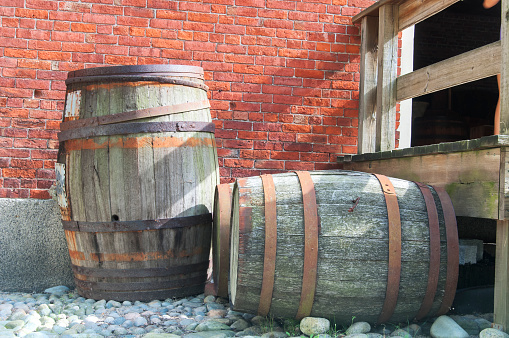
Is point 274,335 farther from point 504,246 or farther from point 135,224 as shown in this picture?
point 504,246

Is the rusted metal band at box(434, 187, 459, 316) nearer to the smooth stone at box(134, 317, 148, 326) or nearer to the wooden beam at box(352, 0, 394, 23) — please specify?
the smooth stone at box(134, 317, 148, 326)

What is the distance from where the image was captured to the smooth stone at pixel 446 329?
238cm

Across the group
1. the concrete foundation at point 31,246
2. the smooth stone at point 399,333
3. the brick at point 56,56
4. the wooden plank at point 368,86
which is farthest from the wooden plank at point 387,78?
the concrete foundation at point 31,246

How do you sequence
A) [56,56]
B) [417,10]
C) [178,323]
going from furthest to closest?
[56,56]
[417,10]
[178,323]

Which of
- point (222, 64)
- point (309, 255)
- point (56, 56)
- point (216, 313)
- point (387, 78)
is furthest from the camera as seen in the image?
point (222, 64)

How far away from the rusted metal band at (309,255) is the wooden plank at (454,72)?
1217 mm

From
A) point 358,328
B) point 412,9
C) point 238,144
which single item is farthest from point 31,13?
point 358,328

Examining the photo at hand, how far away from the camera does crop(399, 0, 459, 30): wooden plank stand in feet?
10.8

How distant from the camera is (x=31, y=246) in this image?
371 cm

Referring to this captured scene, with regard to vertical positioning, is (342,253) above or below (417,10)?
below

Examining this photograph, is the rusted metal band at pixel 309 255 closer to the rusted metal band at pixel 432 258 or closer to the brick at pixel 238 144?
the rusted metal band at pixel 432 258

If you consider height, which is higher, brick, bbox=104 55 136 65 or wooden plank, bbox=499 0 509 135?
brick, bbox=104 55 136 65

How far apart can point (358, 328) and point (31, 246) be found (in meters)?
2.54

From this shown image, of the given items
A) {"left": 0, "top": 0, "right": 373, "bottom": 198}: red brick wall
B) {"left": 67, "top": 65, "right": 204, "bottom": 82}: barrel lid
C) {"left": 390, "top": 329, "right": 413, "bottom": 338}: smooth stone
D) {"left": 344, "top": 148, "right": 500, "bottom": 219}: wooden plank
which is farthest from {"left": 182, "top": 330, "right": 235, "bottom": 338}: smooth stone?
{"left": 0, "top": 0, "right": 373, "bottom": 198}: red brick wall
